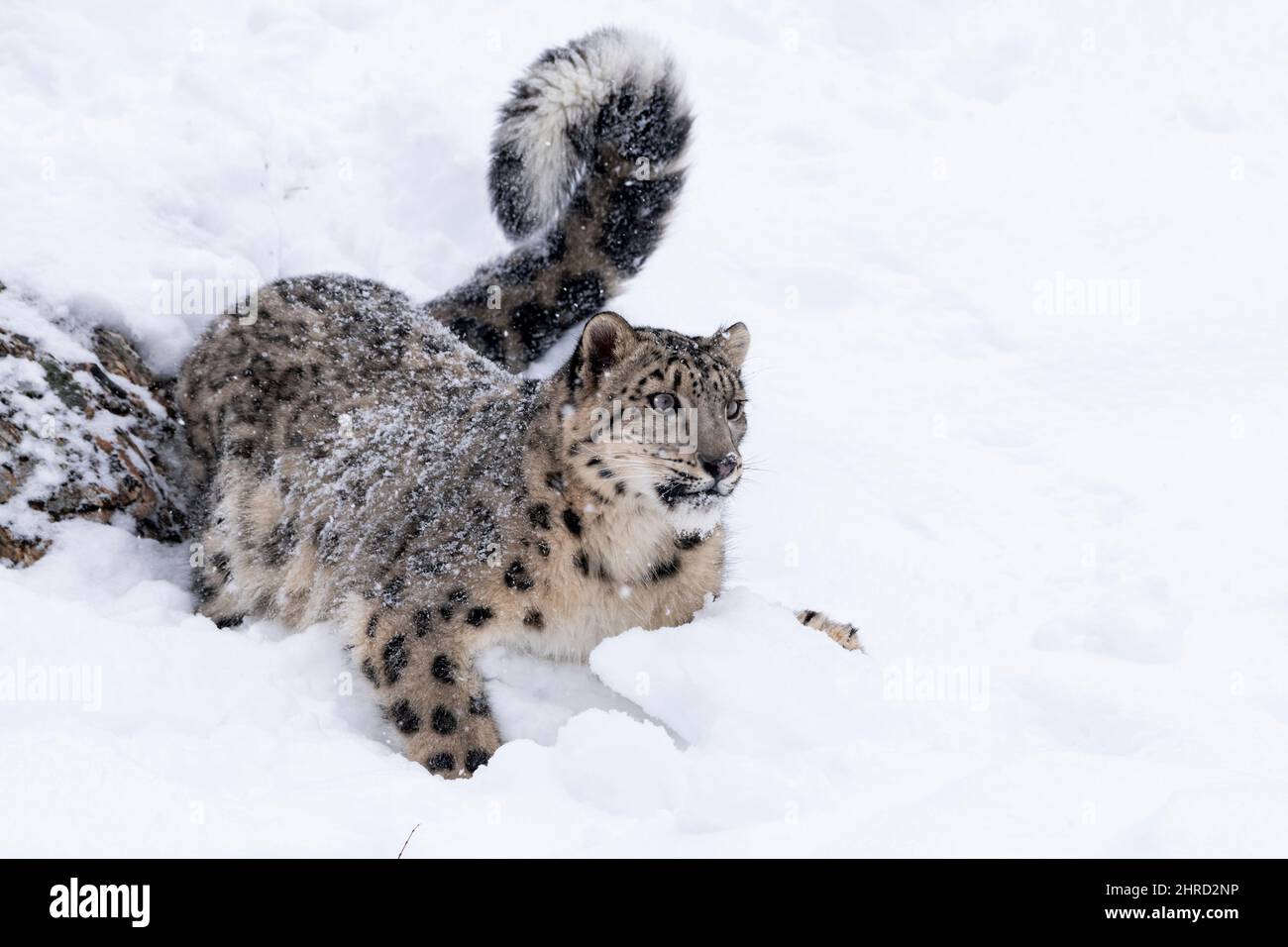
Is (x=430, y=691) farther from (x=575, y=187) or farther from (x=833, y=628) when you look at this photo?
(x=575, y=187)

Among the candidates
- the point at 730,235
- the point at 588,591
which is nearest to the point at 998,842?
the point at 588,591

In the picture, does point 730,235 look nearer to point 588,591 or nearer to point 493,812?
point 588,591

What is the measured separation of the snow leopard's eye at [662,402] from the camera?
14.2ft

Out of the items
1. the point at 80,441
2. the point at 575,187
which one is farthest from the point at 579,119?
the point at 80,441

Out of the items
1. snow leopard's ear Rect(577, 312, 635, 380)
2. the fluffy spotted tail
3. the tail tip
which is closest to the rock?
the fluffy spotted tail

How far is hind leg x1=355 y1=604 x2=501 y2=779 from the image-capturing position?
4191 mm

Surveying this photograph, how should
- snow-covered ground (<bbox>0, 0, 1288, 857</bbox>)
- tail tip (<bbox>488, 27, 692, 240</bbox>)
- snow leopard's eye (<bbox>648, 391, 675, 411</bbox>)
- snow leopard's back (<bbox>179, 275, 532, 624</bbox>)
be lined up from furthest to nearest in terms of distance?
tail tip (<bbox>488, 27, 692, 240</bbox>)
snow leopard's back (<bbox>179, 275, 532, 624</bbox>)
snow leopard's eye (<bbox>648, 391, 675, 411</bbox>)
snow-covered ground (<bbox>0, 0, 1288, 857</bbox>)

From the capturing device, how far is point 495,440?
475cm

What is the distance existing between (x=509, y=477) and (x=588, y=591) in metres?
0.52

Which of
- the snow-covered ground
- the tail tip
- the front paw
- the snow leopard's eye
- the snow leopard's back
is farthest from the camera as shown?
the tail tip

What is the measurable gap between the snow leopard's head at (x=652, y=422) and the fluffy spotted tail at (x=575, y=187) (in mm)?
1985

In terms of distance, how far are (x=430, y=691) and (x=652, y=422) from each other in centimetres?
120

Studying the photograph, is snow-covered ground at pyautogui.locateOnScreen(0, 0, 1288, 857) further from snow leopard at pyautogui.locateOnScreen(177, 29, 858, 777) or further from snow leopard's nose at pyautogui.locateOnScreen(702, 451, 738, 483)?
snow leopard's nose at pyautogui.locateOnScreen(702, 451, 738, 483)

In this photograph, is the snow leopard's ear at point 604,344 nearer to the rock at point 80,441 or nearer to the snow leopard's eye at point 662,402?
the snow leopard's eye at point 662,402
